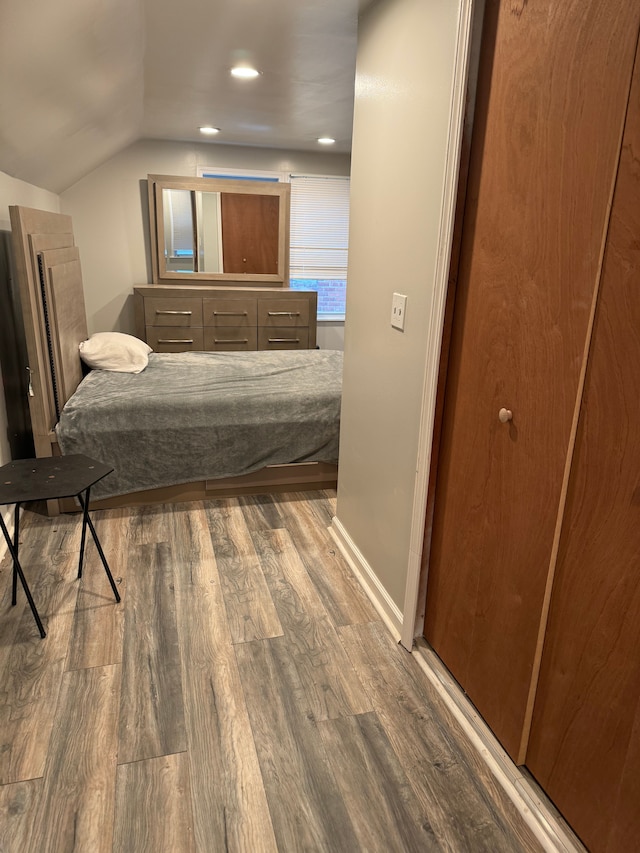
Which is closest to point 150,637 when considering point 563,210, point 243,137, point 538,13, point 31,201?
point 563,210

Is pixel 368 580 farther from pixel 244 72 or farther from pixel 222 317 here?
pixel 222 317

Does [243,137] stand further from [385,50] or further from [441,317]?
[441,317]

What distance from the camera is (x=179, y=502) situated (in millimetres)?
2996

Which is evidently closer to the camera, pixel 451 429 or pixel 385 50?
pixel 451 429

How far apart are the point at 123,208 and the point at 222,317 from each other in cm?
127

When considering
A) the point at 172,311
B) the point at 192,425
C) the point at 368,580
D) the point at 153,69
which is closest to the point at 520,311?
the point at 368,580

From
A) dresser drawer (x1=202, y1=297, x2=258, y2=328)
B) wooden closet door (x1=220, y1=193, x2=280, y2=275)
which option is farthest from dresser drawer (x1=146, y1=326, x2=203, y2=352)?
wooden closet door (x1=220, y1=193, x2=280, y2=275)

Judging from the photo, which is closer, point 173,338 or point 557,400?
point 557,400

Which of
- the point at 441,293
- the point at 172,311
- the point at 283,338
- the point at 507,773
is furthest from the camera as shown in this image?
the point at 283,338

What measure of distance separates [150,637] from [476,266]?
1602 mm

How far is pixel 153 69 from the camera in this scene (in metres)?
2.75

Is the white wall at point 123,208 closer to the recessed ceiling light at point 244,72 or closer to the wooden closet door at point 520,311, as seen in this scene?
the recessed ceiling light at point 244,72

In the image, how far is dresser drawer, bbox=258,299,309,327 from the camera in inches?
189

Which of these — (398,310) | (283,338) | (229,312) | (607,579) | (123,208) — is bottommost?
(283,338)
